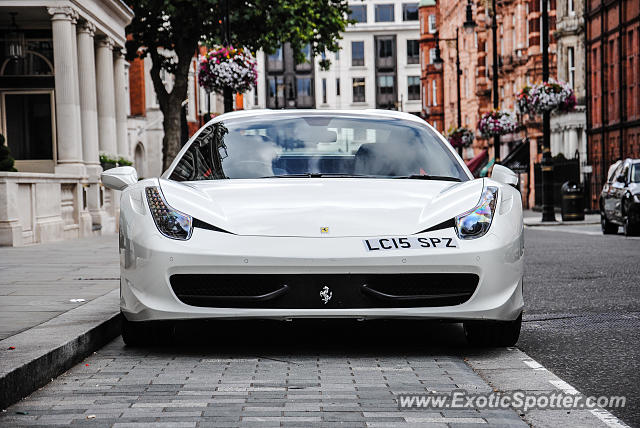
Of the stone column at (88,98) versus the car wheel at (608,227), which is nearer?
the car wheel at (608,227)

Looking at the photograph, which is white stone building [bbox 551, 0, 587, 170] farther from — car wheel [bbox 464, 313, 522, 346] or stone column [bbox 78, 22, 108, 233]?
car wheel [bbox 464, 313, 522, 346]

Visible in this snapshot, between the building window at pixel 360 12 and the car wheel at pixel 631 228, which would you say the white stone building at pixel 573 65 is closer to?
the car wheel at pixel 631 228

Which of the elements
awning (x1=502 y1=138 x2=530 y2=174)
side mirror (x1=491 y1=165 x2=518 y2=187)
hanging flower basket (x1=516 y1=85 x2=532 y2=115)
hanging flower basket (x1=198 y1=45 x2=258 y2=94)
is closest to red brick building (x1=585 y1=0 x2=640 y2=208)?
hanging flower basket (x1=516 y1=85 x2=532 y2=115)

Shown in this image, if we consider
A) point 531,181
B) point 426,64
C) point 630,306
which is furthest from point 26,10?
point 426,64

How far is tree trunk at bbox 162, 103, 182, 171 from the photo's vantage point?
37.1m

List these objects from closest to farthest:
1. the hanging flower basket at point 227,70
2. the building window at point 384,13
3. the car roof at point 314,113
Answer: the car roof at point 314,113, the hanging flower basket at point 227,70, the building window at point 384,13

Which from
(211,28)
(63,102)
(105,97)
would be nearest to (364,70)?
(211,28)

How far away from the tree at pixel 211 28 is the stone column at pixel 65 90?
1188 centimetres

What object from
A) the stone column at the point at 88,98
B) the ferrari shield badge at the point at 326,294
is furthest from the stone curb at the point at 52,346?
the stone column at the point at 88,98

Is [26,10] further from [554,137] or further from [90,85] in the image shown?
[554,137]

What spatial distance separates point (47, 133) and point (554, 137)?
2757 cm

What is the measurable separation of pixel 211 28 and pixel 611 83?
1436cm

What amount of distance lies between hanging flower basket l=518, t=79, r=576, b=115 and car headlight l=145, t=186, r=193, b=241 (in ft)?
88.0

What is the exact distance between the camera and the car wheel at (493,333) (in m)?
6.34
